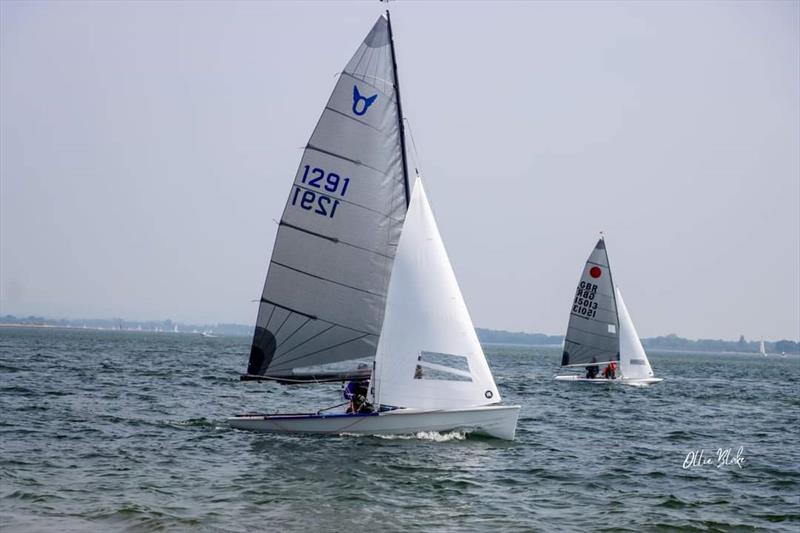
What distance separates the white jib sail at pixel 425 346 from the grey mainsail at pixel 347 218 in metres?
1.68

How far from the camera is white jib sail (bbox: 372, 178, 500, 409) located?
22.5 meters

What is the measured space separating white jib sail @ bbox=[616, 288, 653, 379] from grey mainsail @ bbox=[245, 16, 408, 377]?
33.5 m

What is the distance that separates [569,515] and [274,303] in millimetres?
11163

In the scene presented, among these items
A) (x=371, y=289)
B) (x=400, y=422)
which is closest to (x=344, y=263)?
(x=371, y=289)

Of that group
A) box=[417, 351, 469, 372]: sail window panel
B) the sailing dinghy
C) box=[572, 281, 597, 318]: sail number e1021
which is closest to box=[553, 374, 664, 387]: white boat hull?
box=[572, 281, 597, 318]: sail number e1021

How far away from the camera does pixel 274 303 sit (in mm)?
25047

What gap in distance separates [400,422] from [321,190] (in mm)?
6534

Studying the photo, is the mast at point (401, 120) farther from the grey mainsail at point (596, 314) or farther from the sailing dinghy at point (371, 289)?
the grey mainsail at point (596, 314)

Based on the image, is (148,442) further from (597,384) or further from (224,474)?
(597,384)

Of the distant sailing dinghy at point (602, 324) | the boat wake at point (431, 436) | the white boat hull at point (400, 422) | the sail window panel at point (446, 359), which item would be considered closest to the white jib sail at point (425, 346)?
the sail window panel at point (446, 359)

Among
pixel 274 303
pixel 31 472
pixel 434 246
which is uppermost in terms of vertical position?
pixel 434 246

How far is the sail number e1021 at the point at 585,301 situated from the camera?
2218 inches

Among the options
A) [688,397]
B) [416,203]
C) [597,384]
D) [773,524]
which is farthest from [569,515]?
[597,384]

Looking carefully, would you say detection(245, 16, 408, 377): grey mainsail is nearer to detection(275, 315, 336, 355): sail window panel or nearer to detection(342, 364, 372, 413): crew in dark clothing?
detection(275, 315, 336, 355): sail window panel
